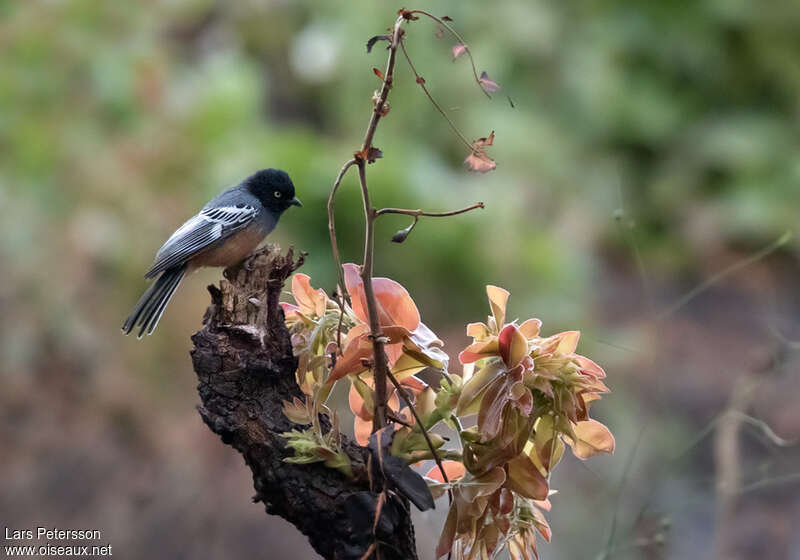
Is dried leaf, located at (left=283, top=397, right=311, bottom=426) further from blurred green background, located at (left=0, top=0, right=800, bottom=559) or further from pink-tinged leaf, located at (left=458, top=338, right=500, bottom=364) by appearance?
blurred green background, located at (left=0, top=0, right=800, bottom=559)

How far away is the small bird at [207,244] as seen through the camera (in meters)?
1.42

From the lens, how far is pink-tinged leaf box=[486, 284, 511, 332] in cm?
85

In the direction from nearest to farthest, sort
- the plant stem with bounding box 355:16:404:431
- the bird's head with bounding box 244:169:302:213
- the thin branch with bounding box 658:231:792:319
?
the plant stem with bounding box 355:16:404:431
the thin branch with bounding box 658:231:792:319
the bird's head with bounding box 244:169:302:213

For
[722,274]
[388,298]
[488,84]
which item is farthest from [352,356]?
[722,274]

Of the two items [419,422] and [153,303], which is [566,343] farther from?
[153,303]

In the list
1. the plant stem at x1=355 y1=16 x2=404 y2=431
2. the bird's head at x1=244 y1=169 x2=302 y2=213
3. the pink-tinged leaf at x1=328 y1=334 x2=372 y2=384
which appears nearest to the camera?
the plant stem at x1=355 y1=16 x2=404 y2=431

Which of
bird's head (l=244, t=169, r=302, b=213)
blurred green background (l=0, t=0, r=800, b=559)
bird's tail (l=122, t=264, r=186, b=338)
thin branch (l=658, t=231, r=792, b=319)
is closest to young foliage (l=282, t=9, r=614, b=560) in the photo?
thin branch (l=658, t=231, r=792, b=319)

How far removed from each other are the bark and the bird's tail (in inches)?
19.5

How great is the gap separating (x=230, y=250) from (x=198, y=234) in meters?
0.06

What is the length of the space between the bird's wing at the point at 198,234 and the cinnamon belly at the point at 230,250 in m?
0.01

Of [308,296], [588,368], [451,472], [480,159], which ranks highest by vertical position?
[480,159]

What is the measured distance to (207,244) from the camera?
1.48m

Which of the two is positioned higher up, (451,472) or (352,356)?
(352,356)

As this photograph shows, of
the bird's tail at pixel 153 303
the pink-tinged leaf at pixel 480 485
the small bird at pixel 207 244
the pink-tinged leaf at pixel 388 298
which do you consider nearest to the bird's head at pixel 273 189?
the small bird at pixel 207 244
